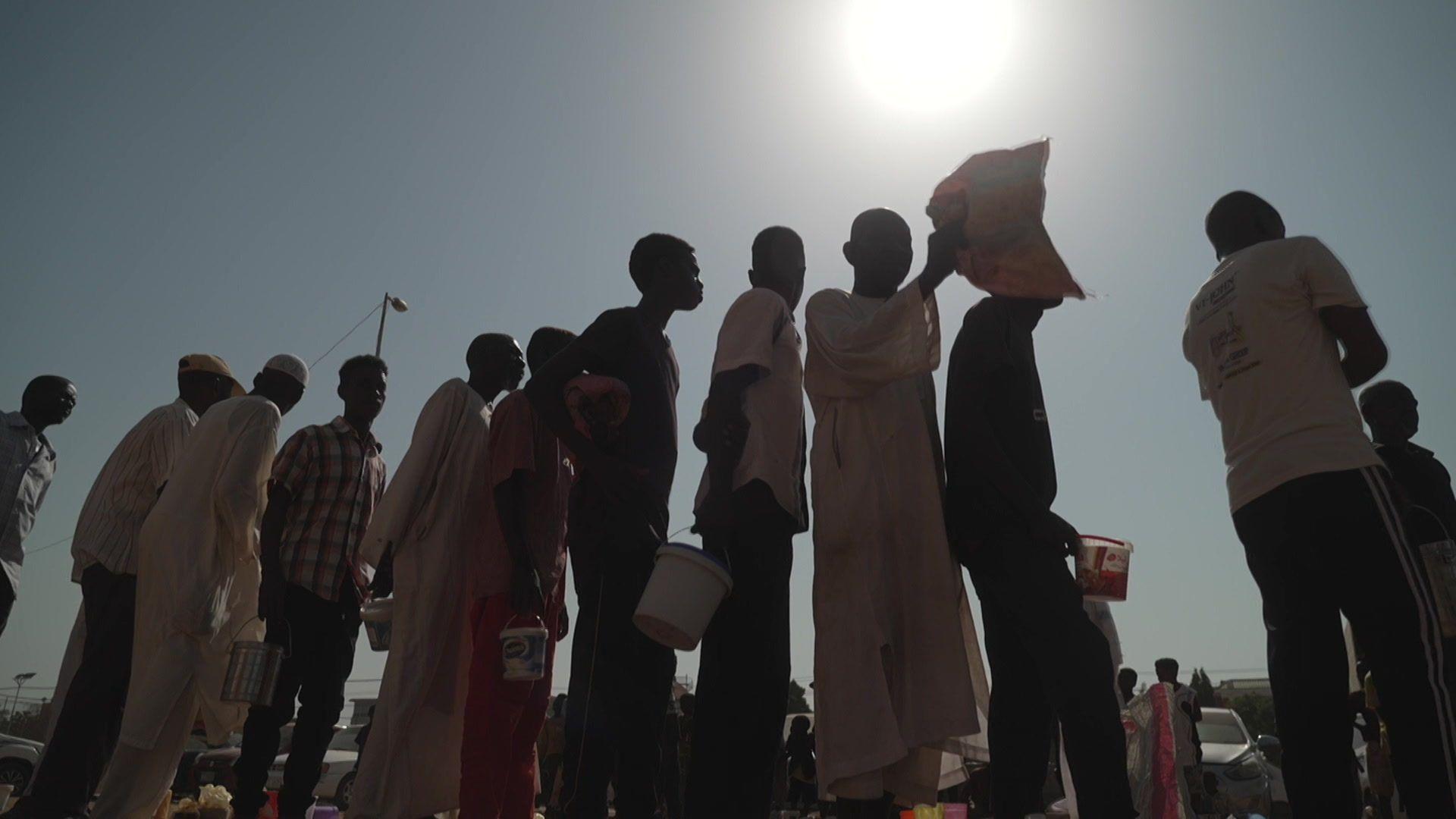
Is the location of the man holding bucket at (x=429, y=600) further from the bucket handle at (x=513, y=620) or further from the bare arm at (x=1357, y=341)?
the bare arm at (x=1357, y=341)

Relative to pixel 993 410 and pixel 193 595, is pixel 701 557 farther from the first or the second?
pixel 193 595

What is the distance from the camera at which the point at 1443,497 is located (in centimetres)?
468

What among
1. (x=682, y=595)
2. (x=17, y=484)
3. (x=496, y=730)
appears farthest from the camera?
(x=17, y=484)

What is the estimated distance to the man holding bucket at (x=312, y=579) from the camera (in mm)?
4227

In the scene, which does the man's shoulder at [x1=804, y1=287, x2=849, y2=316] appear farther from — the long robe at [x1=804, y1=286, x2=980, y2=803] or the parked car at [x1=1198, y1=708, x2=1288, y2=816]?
the parked car at [x1=1198, y1=708, x2=1288, y2=816]

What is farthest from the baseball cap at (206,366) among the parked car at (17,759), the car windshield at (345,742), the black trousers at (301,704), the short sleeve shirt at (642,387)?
the car windshield at (345,742)

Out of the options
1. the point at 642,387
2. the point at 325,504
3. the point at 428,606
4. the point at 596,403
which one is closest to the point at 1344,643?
the point at 642,387

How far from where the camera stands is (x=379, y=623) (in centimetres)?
436

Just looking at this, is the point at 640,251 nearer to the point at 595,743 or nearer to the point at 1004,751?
the point at 595,743

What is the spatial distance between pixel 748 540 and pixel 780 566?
137 millimetres

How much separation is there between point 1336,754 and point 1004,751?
37.7 inches

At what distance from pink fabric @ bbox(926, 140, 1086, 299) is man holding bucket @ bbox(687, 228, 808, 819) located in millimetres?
688

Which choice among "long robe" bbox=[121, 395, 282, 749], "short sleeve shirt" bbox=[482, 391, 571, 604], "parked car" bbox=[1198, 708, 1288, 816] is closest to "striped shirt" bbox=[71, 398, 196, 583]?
"long robe" bbox=[121, 395, 282, 749]

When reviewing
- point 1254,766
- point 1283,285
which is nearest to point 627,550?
point 1283,285
